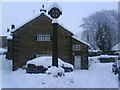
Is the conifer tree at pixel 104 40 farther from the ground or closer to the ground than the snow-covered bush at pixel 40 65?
farther from the ground

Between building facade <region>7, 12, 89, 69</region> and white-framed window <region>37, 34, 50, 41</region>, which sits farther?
white-framed window <region>37, 34, 50, 41</region>

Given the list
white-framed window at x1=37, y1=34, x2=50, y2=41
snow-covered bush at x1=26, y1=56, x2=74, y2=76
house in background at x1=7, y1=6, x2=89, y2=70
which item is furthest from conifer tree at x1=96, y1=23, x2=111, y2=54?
snow-covered bush at x1=26, y1=56, x2=74, y2=76

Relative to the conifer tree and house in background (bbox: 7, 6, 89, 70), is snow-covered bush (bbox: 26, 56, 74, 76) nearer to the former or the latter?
house in background (bbox: 7, 6, 89, 70)

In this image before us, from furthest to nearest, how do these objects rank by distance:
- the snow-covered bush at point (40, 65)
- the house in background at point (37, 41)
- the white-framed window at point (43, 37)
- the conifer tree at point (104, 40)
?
1. the conifer tree at point (104, 40)
2. the white-framed window at point (43, 37)
3. the house in background at point (37, 41)
4. the snow-covered bush at point (40, 65)

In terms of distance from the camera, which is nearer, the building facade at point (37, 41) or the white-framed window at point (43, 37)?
the building facade at point (37, 41)

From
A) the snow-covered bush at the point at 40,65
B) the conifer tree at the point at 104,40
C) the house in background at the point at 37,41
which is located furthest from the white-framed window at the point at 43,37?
the conifer tree at the point at 104,40

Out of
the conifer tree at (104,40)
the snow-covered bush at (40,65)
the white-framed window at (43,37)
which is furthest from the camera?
the conifer tree at (104,40)

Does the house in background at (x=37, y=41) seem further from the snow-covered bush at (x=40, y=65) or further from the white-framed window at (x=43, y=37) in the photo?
the snow-covered bush at (x=40, y=65)

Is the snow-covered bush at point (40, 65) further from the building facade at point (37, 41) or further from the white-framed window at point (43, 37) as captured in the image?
the white-framed window at point (43, 37)

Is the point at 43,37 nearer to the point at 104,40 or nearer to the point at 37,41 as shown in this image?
the point at 37,41

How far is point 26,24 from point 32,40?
2.01m

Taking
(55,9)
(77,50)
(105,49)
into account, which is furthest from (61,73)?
(105,49)

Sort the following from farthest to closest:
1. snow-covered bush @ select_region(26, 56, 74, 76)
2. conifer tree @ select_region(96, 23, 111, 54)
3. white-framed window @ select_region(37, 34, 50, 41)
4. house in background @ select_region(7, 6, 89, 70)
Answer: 1. conifer tree @ select_region(96, 23, 111, 54)
2. white-framed window @ select_region(37, 34, 50, 41)
3. house in background @ select_region(7, 6, 89, 70)
4. snow-covered bush @ select_region(26, 56, 74, 76)

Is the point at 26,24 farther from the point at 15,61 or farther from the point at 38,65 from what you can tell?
the point at 38,65
